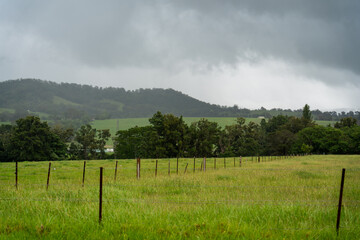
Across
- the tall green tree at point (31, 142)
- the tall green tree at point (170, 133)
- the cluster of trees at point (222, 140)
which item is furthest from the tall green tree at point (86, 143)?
the tall green tree at point (170, 133)

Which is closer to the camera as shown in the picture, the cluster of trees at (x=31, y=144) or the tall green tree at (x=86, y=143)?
the cluster of trees at (x=31, y=144)

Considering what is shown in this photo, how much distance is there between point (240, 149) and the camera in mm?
92250

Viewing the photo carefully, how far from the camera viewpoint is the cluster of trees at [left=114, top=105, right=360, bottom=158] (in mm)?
73562

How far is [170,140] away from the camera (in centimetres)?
7381

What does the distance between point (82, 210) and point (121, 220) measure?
158 centimetres

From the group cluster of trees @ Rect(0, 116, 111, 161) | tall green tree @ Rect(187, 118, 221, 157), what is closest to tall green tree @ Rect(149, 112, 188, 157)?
tall green tree @ Rect(187, 118, 221, 157)

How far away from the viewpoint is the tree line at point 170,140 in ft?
202

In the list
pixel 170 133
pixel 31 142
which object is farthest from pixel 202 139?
pixel 31 142

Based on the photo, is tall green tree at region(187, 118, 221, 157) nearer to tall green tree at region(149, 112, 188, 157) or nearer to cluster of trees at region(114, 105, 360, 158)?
cluster of trees at region(114, 105, 360, 158)

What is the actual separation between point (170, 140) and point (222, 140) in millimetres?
30305

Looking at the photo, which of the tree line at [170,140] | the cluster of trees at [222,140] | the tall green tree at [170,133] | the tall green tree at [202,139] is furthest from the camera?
the tall green tree at [202,139]

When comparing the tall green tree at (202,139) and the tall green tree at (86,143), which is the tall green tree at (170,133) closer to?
the tall green tree at (202,139)

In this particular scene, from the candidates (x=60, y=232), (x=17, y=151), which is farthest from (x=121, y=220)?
(x=17, y=151)

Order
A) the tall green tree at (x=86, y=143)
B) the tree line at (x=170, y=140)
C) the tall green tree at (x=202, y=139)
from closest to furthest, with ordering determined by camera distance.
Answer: the tree line at (x=170, y=140) < the tall green tree at (x=202, y=139) < the tall green tree at (x=86, y=143)
